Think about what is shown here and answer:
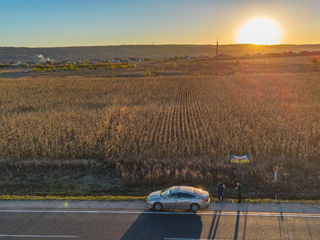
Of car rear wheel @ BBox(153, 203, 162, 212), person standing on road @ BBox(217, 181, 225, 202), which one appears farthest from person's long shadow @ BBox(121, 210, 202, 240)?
person standing on road @ BBox(217, 181, 225, 202)

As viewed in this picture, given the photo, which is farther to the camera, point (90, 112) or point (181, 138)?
point (90, 112)

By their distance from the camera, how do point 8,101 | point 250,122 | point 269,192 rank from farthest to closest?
point 8,101 < point 250,122 < point 269,192

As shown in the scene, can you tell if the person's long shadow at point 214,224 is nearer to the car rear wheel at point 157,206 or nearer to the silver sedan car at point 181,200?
the silver sedan car at point 181,200

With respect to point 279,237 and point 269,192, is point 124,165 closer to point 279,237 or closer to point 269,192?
point 269,192

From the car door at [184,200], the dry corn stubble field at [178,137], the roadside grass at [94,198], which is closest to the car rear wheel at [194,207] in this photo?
the car door at [184,200]

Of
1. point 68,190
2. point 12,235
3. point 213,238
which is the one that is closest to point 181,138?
point 68,190

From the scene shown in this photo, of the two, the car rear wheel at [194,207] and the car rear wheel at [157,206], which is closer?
the car rear wheel at [194,207]

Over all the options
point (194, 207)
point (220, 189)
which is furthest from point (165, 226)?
point (220, 189)
